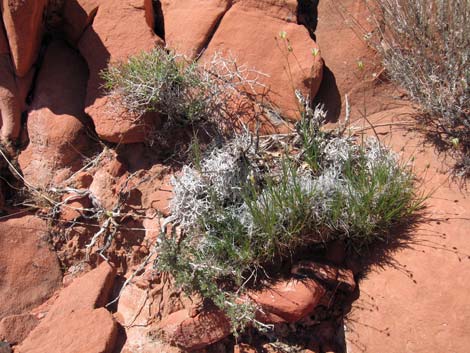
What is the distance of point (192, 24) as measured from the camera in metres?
3.89

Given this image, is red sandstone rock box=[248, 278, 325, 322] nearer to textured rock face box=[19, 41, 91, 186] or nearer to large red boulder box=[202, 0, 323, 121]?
large red boulder box=[202, 0, 323, 121]

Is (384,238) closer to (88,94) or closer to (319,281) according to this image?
(319,281)

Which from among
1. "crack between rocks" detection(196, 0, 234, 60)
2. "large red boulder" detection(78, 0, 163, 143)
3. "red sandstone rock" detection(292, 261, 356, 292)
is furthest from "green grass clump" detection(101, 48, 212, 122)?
"red sandstone rock" detection(292, 261, 356, 292)

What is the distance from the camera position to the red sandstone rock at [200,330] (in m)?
2.91

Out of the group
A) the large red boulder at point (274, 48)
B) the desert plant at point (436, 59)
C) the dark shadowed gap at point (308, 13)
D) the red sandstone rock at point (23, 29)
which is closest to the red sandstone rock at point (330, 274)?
the desert plant at point (436, 59)

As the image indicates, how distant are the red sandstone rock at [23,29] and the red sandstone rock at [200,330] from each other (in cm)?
212

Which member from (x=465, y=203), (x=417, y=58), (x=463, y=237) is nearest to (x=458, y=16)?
(x=417, y=58)

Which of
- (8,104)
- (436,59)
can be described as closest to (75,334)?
(8,104)

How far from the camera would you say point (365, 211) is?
292 centimetres

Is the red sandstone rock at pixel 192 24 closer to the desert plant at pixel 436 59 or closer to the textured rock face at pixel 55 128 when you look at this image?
the textured rock face at pixel 55 128

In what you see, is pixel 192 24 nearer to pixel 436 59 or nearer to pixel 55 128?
pixel 55 128

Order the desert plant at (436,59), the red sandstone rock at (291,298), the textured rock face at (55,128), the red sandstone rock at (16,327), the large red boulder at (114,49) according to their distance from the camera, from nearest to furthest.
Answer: the red sandstone rock at (291,298)
the red sandstone rock at (16,327)
the desert plant at (436,59)
the large red boulder at (114,49)
the textured rock face at (55,128)

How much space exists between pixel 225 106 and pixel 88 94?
3.17ft

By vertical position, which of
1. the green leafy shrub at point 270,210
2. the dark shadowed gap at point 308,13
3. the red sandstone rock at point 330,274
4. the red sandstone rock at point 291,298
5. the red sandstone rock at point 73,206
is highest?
the dark shadowed gap at point 308,13
